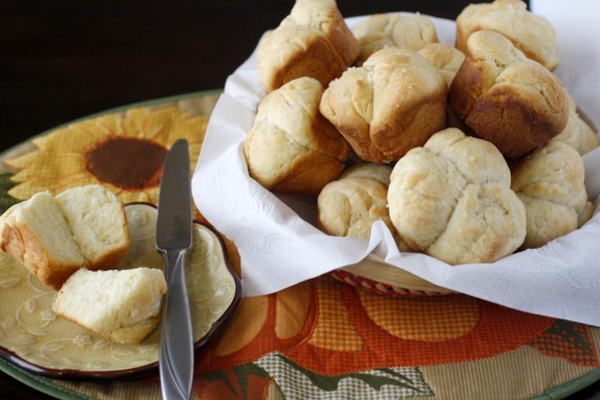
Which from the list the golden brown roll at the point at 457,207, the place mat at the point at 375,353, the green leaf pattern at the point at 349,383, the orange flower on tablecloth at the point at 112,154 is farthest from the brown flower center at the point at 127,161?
the golden brown roll at the point at 457,207

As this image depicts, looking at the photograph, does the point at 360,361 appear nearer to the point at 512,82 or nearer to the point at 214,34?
the point at 512,82

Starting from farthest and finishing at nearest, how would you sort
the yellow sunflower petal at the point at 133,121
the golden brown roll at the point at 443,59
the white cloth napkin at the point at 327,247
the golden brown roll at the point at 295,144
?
the yellow sunflower petal at the point at 133,121 < the golden brown roll at the point at 443,59 < the golden brown roll at the point at 295,144 < the white cloth napkin at the point at 327,247

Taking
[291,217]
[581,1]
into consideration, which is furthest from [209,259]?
[581,1]

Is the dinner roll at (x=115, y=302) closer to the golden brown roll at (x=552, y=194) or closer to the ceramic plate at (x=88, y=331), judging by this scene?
the ceramic plate at (x=88, y=331)

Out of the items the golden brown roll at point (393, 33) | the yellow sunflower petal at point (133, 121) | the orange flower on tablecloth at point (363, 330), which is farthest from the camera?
the yellow sunflower petal at point (133, 121)

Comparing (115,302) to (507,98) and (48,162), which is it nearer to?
(48,162)

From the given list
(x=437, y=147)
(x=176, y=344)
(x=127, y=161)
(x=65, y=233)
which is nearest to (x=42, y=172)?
(x=127, y=161)

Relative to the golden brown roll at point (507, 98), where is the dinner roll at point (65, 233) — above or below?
below

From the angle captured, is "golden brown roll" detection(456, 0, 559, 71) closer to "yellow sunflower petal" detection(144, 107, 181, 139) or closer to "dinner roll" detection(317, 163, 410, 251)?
"dinner roll" detection(317, 163, 410, 251)
